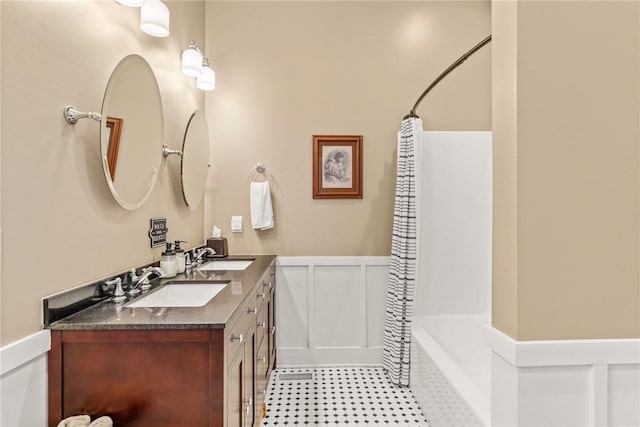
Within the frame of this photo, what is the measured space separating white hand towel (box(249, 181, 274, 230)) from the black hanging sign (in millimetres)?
779

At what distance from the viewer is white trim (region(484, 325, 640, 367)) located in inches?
36.1

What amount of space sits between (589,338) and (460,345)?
→ 1832mm

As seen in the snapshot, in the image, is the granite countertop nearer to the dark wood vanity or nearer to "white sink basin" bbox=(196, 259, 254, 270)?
the dark wood vanity

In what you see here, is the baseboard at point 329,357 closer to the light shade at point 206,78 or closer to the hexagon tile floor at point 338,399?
the hexagon tile floor at point 338,399

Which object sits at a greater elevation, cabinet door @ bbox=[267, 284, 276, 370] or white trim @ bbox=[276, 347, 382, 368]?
cabinet door @ bbox=[267, 284, 276, 370]

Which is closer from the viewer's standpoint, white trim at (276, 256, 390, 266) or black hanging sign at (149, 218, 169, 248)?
black hanging sign at (149, 218, 169, 248)

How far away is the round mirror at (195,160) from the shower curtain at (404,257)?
1.45 meters

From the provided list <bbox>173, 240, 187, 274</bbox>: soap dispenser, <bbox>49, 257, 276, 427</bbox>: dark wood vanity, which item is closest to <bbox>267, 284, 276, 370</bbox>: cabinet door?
<bbox>173, 240, 187, 274</bbox>: soap dispenser

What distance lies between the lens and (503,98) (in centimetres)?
98

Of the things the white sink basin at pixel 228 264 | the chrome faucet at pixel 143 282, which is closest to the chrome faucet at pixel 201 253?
the white sink basin at pixel 228 264

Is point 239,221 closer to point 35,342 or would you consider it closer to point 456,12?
point 35,342

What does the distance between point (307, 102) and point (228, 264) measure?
1427mm

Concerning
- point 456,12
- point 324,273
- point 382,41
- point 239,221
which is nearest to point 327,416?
point 324,273

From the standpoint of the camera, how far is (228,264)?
2.60 meters
